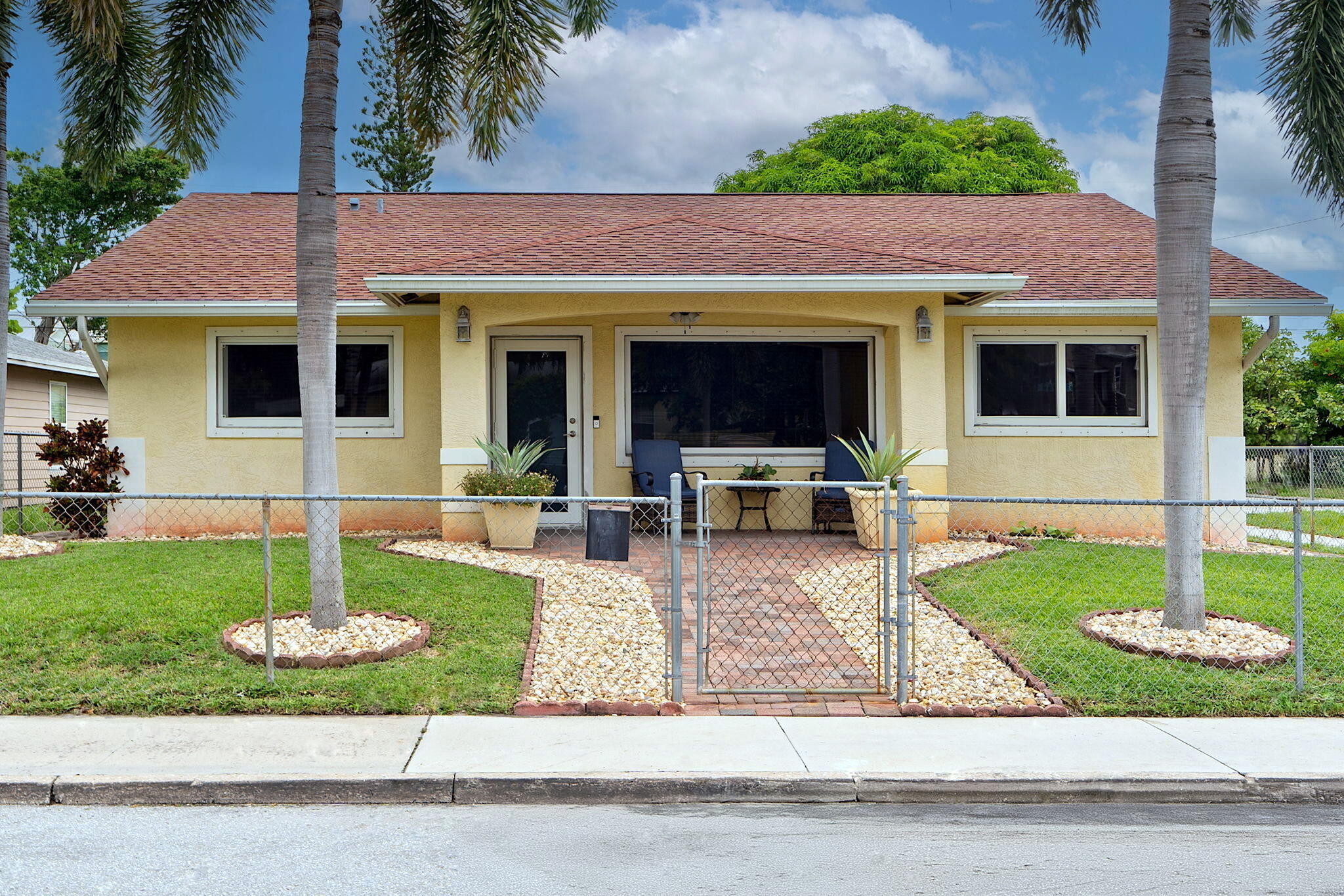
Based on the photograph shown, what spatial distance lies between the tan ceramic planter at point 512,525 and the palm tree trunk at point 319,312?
3471mm

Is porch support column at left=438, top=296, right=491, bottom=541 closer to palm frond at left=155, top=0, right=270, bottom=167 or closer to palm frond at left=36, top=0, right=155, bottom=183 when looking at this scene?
palm frond at left=155, top=0, right=270, bottom=167

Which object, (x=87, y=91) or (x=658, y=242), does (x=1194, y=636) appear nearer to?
(x=658, y=242)

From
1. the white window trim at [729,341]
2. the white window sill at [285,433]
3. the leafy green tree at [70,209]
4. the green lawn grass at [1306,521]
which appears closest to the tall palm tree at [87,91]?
the white window sill at [285,433]

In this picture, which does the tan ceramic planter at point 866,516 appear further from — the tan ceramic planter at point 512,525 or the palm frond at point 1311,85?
the palm frond at point 1311,85

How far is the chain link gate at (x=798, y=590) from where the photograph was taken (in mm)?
6051

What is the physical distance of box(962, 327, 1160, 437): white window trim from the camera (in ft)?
40.6

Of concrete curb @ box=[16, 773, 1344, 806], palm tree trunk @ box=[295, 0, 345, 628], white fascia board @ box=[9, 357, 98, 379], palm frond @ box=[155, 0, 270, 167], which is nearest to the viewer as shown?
concrete curb @ box=[16, 773, 1344, 806]

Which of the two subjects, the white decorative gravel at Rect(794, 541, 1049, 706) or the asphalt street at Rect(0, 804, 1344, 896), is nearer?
the asphalt street at Rect(0, 804, 1344, 896)

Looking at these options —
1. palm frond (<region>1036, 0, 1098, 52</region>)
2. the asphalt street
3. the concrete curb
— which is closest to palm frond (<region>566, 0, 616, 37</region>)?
palm frond (<region>1036, 0, 1098, 52</region>)

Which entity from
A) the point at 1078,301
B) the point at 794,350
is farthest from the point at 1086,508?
the point at 794,350

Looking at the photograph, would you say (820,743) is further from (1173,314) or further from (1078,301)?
(1078,301)

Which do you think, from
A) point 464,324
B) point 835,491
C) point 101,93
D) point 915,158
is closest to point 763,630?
point 835,491

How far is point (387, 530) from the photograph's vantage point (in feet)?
39.3

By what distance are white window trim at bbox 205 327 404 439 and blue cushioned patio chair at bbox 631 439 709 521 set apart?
292 cm
